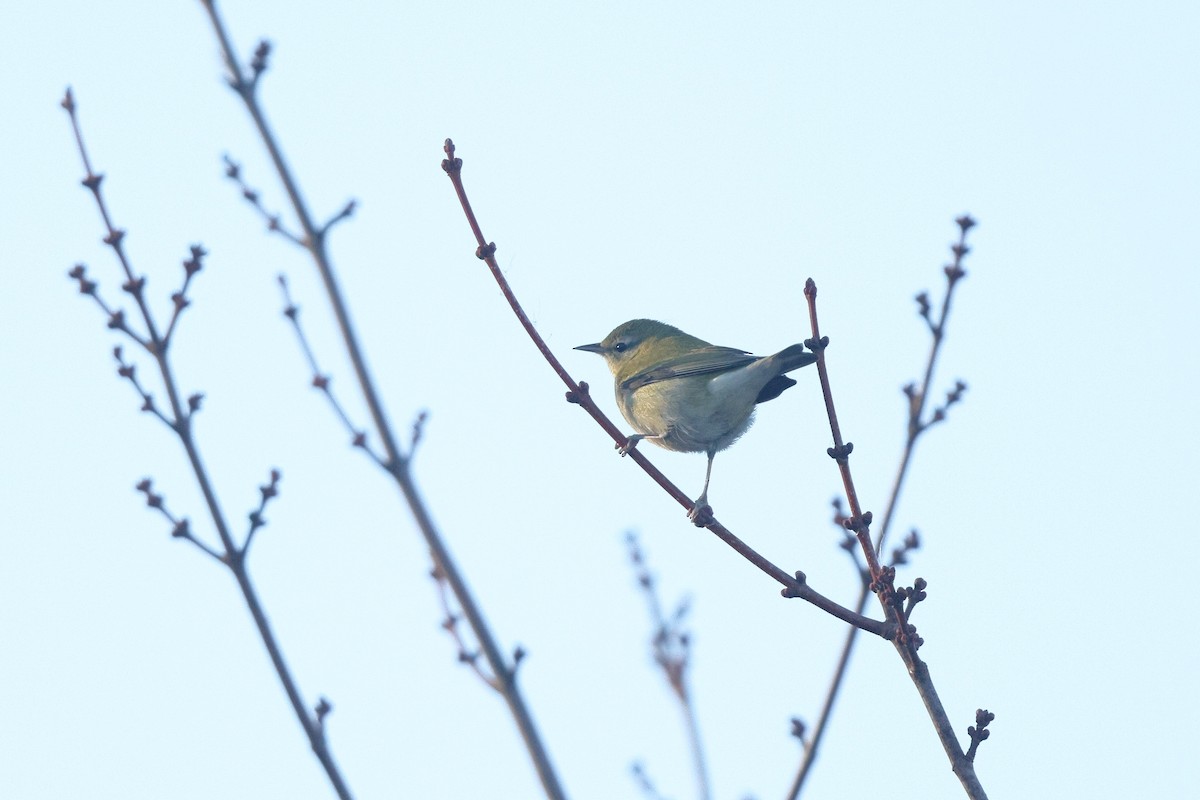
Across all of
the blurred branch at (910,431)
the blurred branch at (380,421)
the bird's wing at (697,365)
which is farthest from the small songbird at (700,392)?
the blurred branch at (380,421)

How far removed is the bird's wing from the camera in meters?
8.18

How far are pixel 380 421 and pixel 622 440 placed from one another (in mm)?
1338

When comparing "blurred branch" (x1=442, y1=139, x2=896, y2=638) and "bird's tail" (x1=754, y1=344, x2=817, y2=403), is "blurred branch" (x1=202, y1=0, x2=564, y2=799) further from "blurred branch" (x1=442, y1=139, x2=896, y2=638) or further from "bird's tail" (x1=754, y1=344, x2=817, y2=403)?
"bird's tail" (x1=754, y1=344, x2=817, y2=403)

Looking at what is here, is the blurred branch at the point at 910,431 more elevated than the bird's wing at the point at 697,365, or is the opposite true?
the bird's wing at the point at 697,365

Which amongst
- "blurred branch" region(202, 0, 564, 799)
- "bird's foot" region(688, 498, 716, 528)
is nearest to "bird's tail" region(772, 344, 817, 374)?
"bird's foot" region(688, 498, 716, 528)

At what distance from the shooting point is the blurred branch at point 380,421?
10.4 feet

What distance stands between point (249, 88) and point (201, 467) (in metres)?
1.17

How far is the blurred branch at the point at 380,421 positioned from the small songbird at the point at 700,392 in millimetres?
4297

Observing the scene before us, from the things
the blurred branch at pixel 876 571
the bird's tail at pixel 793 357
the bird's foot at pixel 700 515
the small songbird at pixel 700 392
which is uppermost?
the small songbird at pixel 700 392

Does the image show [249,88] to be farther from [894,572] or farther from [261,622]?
[894,572]

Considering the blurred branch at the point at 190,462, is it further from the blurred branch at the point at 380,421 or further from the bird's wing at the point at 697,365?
the bird's wing at the point at 697,365

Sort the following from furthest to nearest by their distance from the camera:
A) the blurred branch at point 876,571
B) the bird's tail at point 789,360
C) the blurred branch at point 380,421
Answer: the bird's tail at point 789,360, the blurred branch at point 876,571, the blurred branch at point 380,421

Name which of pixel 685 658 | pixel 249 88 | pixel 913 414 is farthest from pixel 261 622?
pixel 913 414

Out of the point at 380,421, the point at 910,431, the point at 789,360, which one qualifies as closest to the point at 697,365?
the point at 789,360
